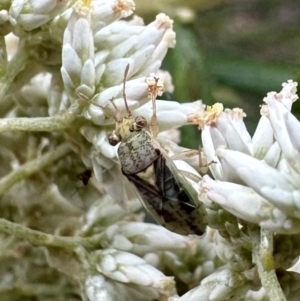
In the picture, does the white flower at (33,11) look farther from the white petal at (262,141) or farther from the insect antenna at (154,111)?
the white petal at (262,141)

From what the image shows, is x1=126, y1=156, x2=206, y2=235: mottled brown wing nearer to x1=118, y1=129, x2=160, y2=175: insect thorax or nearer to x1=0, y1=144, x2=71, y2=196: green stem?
x1=118, y1=129, x2=160, y2=175: insect thorax

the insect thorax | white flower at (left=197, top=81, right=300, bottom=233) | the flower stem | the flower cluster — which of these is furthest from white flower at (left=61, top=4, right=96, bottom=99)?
the flower stem

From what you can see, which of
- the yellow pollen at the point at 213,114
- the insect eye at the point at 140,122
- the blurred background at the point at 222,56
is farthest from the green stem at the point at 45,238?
the blurred background at the point at 222,56

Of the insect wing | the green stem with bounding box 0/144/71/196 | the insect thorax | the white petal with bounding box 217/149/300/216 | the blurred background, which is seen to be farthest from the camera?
the blurred background

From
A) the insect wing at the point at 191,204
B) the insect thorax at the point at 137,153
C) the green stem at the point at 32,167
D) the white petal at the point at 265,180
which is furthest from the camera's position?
the green stem at the point at 32,167

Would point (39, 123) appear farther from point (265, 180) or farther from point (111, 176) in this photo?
point (265, 180)

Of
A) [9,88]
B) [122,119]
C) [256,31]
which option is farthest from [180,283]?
[256,31]
